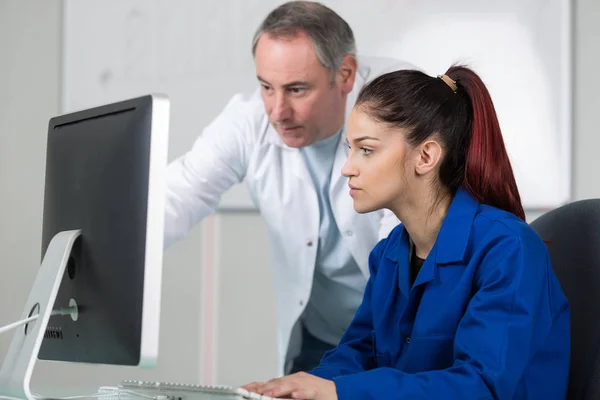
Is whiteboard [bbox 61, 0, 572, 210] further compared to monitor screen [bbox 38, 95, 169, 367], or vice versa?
whiteboard [bbox 61, 0, 572, 210]

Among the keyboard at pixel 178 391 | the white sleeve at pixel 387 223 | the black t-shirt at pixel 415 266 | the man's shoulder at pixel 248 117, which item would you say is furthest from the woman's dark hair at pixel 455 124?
the man's shoulder at pixel 248 117

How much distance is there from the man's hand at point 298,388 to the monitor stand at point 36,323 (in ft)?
0.90

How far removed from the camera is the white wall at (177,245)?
7.70 ft

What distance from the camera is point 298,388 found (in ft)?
3.46

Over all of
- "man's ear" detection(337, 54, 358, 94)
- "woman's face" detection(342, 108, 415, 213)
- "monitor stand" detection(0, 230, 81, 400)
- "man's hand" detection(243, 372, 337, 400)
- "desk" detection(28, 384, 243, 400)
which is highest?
"man's ear" detection(337, 54, 358, 94)

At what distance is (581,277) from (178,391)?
653mm

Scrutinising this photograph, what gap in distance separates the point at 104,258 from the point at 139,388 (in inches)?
9.3

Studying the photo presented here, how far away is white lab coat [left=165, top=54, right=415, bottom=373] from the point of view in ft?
7.21

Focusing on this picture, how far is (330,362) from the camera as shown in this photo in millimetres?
1381

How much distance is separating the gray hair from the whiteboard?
1.02 feet

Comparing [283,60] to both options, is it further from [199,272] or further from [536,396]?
[536,396]

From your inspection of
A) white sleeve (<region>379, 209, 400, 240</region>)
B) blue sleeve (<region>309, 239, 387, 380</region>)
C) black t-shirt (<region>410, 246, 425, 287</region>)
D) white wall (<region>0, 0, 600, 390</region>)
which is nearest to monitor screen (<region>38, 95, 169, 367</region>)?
blue sleeve (<region>309, 239, 387, 380</region>)

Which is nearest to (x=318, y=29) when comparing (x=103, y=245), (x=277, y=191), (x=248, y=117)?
(x=248, y=117)

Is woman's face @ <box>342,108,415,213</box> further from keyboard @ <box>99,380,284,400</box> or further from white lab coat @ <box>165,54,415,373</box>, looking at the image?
white lab coat @ <box>165,54,415,373</box>
